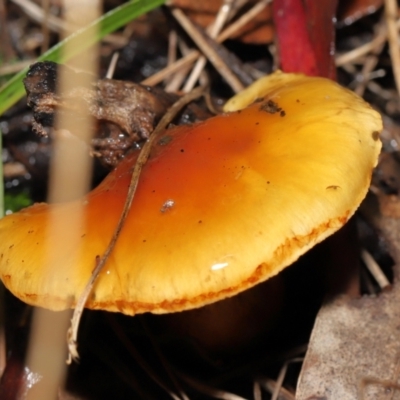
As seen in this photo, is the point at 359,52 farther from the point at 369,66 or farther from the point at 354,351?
the point at 354,351

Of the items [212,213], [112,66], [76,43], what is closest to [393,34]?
[112,66]

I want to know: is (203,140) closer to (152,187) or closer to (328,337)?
(152,187)

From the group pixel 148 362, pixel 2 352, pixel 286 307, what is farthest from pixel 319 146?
pixel 2 352

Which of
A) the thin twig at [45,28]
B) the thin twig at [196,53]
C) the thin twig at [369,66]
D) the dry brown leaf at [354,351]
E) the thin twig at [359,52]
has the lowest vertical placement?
Result: the dry brown leaf at [354,351]

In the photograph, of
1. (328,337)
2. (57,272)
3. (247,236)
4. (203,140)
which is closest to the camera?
(247,236)

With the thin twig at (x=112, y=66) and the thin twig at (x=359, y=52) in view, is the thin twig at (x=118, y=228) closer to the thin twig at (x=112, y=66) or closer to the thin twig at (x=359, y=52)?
the thin twig at (x=112, y=66)

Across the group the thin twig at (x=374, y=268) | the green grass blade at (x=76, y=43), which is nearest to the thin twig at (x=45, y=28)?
the green grass blade at (x=76, y=43)

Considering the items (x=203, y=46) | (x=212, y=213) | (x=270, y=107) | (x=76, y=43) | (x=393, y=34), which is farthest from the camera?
(x=203, y=46)
